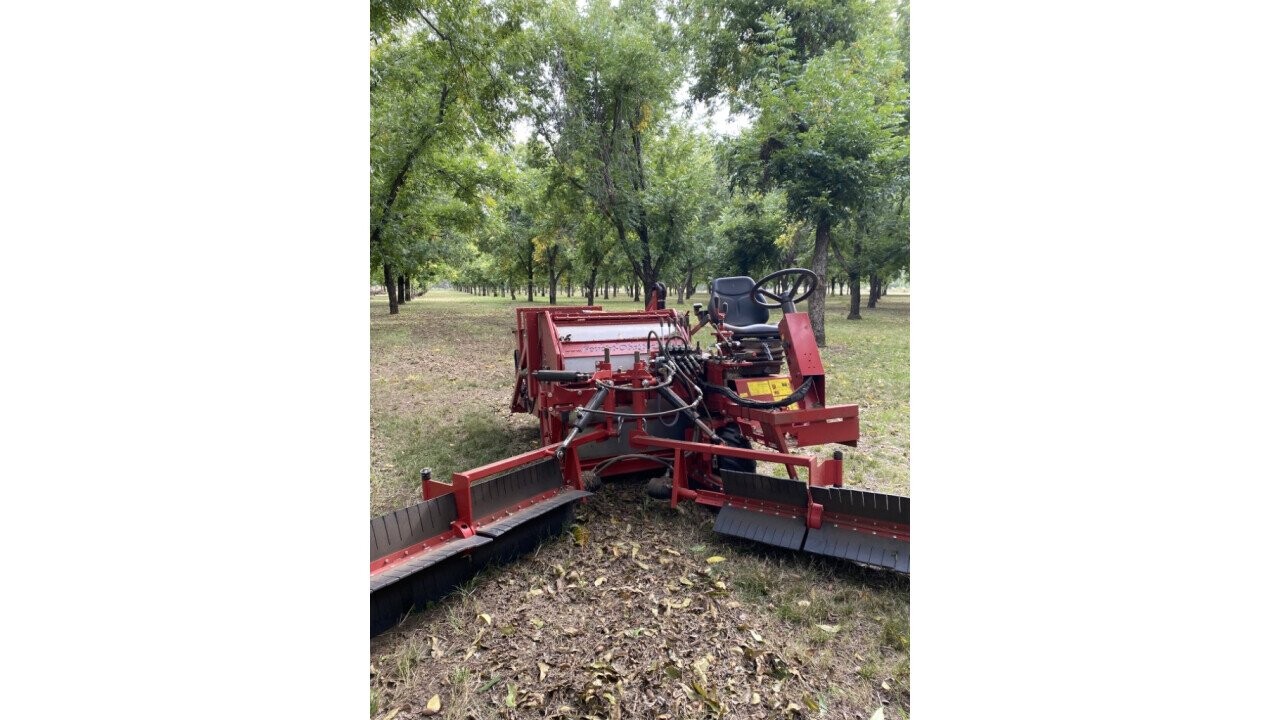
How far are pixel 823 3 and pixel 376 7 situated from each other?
337 inches

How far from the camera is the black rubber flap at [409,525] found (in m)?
2.59

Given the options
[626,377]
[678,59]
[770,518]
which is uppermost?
[678,59]

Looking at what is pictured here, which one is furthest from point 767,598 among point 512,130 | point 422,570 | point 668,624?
point 512,130

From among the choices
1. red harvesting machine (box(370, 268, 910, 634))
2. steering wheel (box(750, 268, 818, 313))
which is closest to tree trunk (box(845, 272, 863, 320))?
red harvesting machine (box(370, 268, 910, 634))

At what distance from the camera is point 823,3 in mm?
10766

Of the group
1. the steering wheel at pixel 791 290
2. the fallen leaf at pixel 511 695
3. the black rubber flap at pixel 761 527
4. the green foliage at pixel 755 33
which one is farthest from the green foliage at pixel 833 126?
the fallen leaf at pixel 511 695

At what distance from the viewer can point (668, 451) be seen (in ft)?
14.3

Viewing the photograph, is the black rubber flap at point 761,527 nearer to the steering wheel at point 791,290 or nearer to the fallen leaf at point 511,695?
the steering wheel at point 791,290

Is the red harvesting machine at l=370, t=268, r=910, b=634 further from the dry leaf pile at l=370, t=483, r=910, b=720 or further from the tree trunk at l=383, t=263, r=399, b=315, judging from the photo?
the tree trunk at l=383, t=263, r=399, b=315

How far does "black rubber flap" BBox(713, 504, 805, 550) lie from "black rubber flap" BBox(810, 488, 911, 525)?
184 mm

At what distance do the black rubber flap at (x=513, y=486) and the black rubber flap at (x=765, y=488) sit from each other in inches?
43.4

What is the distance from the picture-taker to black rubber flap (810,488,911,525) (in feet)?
9.53

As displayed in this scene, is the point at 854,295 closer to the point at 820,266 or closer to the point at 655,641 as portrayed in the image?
the point at 820,266

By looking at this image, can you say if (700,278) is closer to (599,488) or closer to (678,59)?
(678,59)
